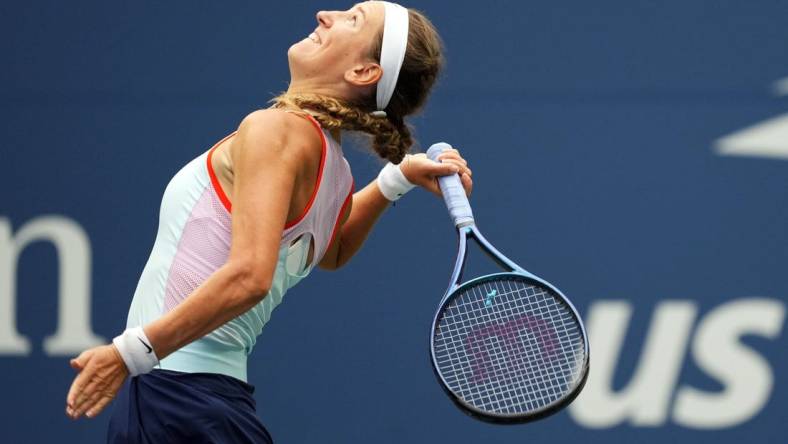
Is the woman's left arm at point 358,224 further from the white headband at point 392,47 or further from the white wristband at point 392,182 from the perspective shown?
the white headband at point 392,47

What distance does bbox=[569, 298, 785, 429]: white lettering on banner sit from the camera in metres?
4.27

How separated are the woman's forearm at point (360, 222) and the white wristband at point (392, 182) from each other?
1.0 inches

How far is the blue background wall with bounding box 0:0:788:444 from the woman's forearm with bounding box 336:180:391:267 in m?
1.41

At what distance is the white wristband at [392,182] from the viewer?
109 inches

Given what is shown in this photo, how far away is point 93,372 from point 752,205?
8.95ft

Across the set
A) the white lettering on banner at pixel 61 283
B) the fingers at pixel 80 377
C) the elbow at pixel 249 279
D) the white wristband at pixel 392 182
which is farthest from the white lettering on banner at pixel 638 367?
the fingers at pixel 80 377

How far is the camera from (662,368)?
4.27 m

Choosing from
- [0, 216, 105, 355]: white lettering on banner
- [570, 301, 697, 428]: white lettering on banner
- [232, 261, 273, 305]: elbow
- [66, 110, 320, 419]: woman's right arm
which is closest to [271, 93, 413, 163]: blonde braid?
[66, 110, 320, 419]: woman's right arm

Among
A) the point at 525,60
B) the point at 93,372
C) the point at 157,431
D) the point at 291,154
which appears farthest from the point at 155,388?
the point at 525,60

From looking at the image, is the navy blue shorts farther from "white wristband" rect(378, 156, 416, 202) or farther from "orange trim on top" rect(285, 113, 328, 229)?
"white wristband" rect(378, 156, 416, 202)

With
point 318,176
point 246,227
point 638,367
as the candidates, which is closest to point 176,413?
point 246,227

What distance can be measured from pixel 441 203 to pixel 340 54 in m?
1.84

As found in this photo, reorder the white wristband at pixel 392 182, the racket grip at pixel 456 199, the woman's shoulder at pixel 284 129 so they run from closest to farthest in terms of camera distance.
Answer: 1. the woman's shoulder at pixel 284 129
2. the racket grip at pixel 456 199
3. the white wristband at pixel 392 182

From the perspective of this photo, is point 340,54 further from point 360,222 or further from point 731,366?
point 731,366
